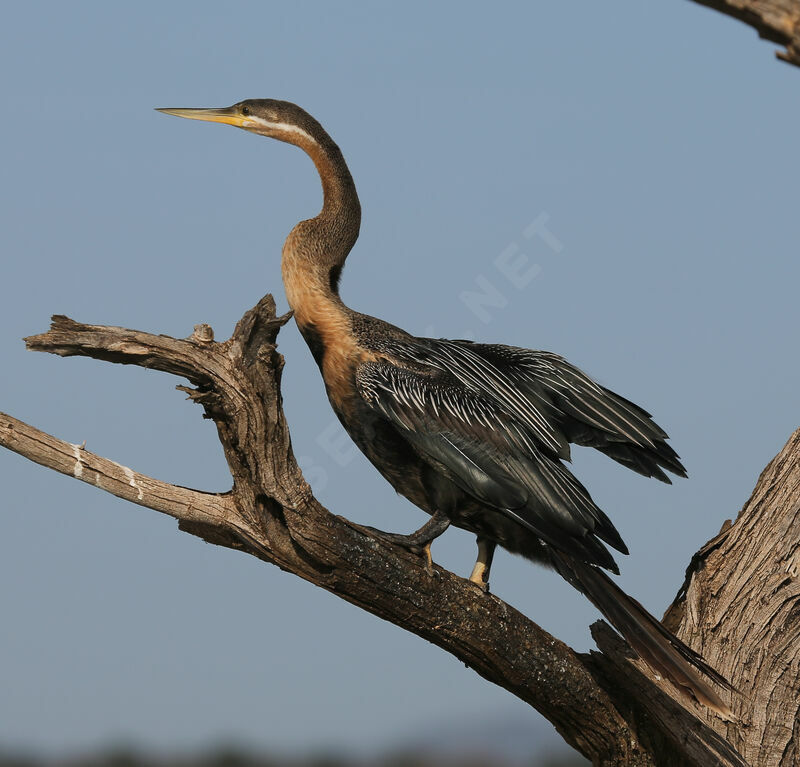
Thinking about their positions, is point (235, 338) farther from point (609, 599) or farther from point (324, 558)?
point (609, 599)

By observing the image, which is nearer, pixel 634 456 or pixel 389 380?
pixel 389 380

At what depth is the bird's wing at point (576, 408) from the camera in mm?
5469

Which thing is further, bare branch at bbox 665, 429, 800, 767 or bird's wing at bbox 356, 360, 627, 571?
bare branch at bbox 665, 429, 800, 767

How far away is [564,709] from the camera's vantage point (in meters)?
5.28

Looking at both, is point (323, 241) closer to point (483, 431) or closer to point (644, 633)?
point (483, 431)

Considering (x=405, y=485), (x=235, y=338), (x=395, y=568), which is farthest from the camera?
(x=405, y=485)

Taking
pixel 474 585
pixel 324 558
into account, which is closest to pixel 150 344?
pixel 324 558

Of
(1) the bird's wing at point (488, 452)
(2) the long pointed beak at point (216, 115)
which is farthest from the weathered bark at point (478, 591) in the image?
(2) the long pointed beak at point (216, 115)

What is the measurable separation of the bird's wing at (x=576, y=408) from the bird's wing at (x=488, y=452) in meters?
0.14

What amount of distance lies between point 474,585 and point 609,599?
0.66m

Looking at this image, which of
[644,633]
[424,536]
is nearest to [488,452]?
[424,536]

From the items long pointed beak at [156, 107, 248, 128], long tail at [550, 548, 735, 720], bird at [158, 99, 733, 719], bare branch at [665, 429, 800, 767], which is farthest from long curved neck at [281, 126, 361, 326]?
bare branch at [665, 429, 800, 767]

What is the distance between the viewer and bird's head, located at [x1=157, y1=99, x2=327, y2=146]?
6266mm

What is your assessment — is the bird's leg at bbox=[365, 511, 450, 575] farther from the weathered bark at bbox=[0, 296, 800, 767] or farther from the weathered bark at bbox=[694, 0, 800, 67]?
the weathered bark at bbox=[694, 0, 800, 67]
